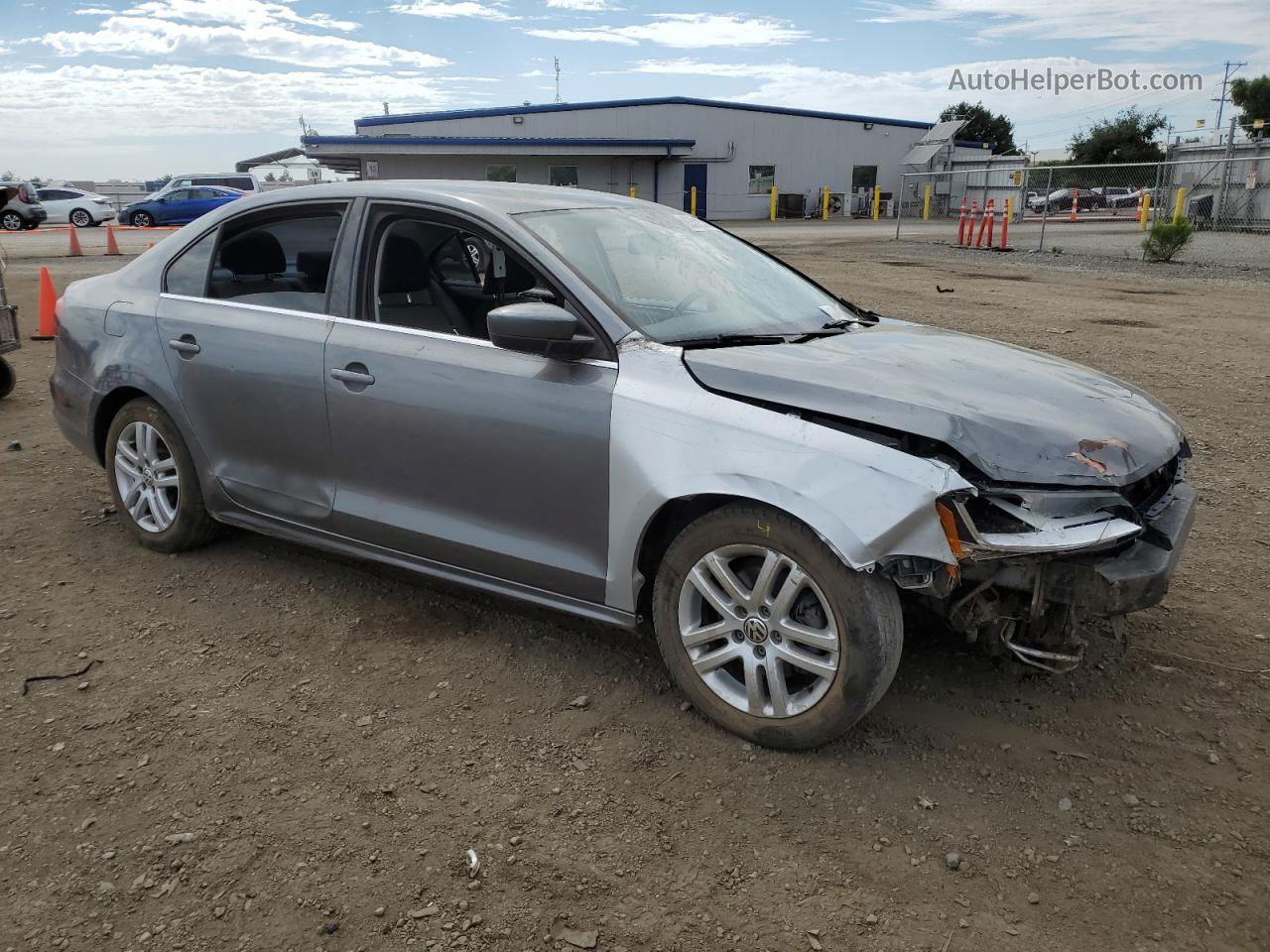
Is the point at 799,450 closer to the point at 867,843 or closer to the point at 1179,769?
the point at 867,843

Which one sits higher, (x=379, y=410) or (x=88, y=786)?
(x=379, y=410)

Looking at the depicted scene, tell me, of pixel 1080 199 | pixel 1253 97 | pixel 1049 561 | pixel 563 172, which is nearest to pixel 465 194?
pixel 1049 561

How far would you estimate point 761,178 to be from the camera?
49.5 metres

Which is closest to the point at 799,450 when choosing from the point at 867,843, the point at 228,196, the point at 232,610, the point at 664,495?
the point at 664,495

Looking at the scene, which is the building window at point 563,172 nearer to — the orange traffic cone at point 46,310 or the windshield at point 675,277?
the orange traffic cone at point 46,310

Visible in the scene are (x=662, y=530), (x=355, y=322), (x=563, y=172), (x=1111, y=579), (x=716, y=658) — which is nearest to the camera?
(x=1111, y=579)

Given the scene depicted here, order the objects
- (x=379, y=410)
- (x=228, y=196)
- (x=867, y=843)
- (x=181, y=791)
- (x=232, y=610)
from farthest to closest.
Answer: (x=228, y=196), (x=232, y=610), (x=379, y=410), (x=181, y=791), (x=867, y=843)

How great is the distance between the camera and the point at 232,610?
Result: 4238mm

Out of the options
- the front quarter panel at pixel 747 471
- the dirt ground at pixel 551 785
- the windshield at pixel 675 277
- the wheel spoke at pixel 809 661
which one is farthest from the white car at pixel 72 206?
the wheel spoke at pixel 809 661

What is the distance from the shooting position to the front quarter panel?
2.78 metres

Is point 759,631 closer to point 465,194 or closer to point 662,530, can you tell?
point 662,530

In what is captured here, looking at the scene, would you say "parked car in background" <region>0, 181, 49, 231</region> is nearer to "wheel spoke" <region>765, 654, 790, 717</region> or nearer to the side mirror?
the side mirror

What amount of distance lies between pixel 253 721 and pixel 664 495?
5.17 feet

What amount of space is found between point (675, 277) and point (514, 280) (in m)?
0.61
